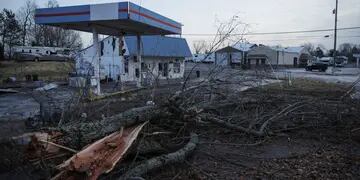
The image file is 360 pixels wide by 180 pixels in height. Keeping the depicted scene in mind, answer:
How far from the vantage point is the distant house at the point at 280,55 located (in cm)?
7303

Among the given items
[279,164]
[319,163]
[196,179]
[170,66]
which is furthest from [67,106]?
[170,66]

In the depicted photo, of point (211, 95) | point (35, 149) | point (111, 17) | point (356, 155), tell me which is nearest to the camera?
point (35, 149)

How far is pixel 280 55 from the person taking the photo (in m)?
78.2

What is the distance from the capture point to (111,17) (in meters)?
16.6

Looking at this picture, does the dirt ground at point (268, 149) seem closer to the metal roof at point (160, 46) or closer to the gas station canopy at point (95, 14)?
the gas station canopy at point (95, 14)

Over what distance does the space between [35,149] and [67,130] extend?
582 mm

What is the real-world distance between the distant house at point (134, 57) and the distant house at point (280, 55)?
3275 cm

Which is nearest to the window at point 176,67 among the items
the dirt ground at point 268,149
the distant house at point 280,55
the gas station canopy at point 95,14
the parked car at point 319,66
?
the gas station canopy at point 95,14

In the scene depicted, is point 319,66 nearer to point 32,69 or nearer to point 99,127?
point 32,69

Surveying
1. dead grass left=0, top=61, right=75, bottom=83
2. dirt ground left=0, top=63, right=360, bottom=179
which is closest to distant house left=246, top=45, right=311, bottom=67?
dead grass left=0, top=61, right=75, bottom=83

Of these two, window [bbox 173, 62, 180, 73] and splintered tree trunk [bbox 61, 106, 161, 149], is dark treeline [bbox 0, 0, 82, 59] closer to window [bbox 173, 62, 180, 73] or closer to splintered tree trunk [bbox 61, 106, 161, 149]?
window [bbox 173, 62, 180, 73]

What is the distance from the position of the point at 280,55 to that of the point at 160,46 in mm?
→ 50225

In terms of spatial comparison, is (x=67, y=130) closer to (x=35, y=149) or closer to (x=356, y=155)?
(x=35, y=149)

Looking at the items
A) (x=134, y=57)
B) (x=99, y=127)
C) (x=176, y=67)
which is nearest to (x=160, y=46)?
(x=134, y=57)
